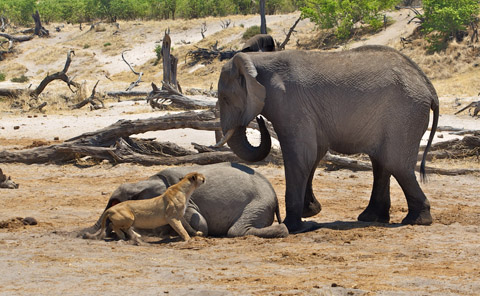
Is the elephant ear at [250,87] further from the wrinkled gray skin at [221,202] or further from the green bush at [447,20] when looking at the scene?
the green bush at [447,20]

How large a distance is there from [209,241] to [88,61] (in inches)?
1670

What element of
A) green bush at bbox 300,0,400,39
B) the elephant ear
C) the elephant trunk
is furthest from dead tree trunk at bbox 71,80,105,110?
green bush at bbox 300,0,400,39

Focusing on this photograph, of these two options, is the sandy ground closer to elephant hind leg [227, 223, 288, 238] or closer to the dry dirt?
the dry dirt

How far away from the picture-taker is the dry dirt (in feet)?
17.8

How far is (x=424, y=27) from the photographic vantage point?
123ft

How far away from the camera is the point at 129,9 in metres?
65.8

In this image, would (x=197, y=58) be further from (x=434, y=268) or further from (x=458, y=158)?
(x=434, y=268)

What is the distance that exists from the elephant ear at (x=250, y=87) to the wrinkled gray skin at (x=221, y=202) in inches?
32.5

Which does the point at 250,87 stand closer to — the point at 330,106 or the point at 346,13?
the point at 330,106

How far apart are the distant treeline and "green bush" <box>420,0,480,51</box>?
22.3 m

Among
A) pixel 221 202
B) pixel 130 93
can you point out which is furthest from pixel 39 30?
pixel 221 202

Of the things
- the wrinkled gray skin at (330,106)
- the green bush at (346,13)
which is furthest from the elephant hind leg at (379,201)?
the green bush at (346,13)

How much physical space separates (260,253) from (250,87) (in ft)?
7.50

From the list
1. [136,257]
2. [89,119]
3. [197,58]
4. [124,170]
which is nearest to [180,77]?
[197,58]
